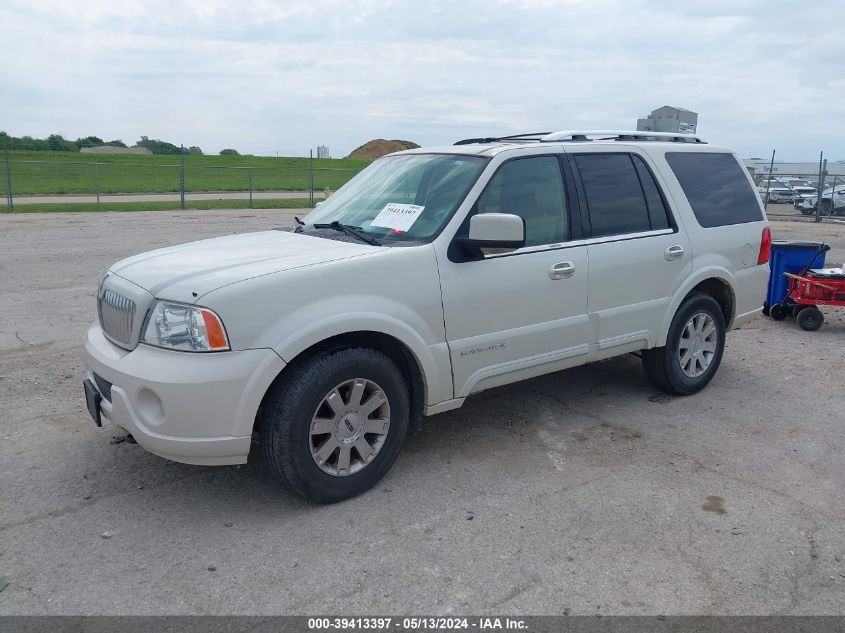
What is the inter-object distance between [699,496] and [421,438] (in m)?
1.72

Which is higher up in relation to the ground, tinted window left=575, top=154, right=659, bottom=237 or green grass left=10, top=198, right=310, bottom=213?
tinted window left=575, top=154, right=659, bottom=237

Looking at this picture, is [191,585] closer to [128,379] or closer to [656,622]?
[128,379]

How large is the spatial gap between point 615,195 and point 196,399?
315 cm

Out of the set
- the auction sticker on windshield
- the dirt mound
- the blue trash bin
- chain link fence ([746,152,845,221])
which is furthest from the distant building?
the dirt mound

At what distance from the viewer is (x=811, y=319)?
814cm

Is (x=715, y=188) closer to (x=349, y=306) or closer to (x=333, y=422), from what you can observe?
(x=349, y=306)

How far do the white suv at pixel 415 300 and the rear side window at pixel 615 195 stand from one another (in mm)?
14

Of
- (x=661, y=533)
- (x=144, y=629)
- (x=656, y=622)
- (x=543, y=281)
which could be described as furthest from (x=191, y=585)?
(x=543, y=281)

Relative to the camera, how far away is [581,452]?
15.4ft

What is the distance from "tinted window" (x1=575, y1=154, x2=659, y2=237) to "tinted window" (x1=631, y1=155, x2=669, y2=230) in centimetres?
4

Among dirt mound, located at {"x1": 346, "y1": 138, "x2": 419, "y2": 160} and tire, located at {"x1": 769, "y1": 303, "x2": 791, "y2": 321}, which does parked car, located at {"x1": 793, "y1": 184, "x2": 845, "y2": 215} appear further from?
dirt mound, located at {"x1": 346, "y1": 138, "x2": 419, "y2": 160}

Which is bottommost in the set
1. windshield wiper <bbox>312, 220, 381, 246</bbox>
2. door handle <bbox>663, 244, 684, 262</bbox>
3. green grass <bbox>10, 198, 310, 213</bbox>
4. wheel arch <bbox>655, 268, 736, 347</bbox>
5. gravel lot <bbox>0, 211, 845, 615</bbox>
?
gravel lot <bbox>0, 211, 845, 615</bbox>

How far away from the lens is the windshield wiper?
4380 millimetres

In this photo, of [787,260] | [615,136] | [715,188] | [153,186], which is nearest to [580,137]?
[615,136]
